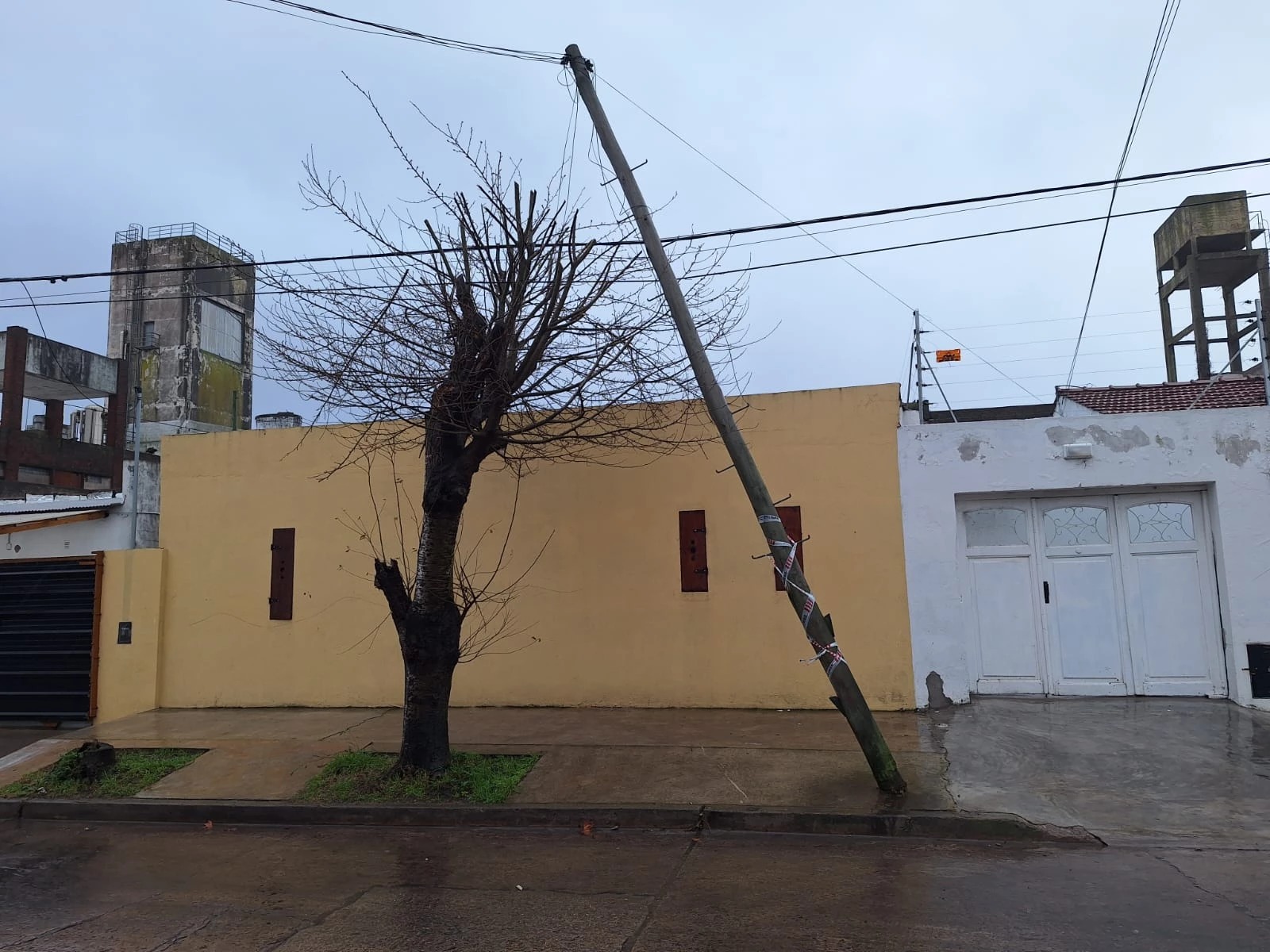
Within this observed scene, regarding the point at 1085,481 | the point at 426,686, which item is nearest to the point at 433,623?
the point at 426,686

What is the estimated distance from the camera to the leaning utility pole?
642cm

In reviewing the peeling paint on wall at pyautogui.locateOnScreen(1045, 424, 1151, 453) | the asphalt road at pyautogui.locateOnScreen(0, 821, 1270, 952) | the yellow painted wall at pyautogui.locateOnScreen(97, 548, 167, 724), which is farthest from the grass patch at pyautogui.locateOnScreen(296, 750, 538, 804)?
the peeling paint on wall at pyautogui.locateOnScreen(1045, 424, 1151, 453)

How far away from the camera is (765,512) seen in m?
6.72

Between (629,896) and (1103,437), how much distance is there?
22.5 ft

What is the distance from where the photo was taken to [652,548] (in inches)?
387

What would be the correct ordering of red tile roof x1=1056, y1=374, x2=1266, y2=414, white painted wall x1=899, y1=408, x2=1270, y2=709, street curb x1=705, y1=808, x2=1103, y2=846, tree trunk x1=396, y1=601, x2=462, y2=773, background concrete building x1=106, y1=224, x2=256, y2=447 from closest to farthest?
street curb x1=705, y1=808, x2=1103, y2=846 → tree trunk x1=396, y1=601, x2=462, y2=773 → white painted wall x1=899, y1=408, x2=1270, y2=709 → red tile roof x1=1056, y1=374, x2=1266, y2=414 → background concrete building x1=106, y1=224, x2=256, y2=447

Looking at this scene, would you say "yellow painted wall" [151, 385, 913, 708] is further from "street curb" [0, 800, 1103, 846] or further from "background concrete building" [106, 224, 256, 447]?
"background concrete building" [106, 224, 256, 447]

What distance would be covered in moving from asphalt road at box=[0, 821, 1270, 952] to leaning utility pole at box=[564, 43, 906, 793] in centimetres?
75

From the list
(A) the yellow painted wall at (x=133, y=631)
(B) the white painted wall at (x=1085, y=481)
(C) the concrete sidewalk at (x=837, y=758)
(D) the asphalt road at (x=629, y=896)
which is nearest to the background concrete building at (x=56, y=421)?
(A) the yellow painted wall at (x=133, y=631)

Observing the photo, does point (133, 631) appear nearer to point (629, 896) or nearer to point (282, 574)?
point (282, 574)

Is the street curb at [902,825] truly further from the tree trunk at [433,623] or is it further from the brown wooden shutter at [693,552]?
the brown wooden shutter at [693,552]

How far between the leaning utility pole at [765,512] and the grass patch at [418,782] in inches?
110

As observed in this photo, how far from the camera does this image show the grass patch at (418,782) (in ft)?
23.0

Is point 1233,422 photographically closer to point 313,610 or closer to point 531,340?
point 531,340
